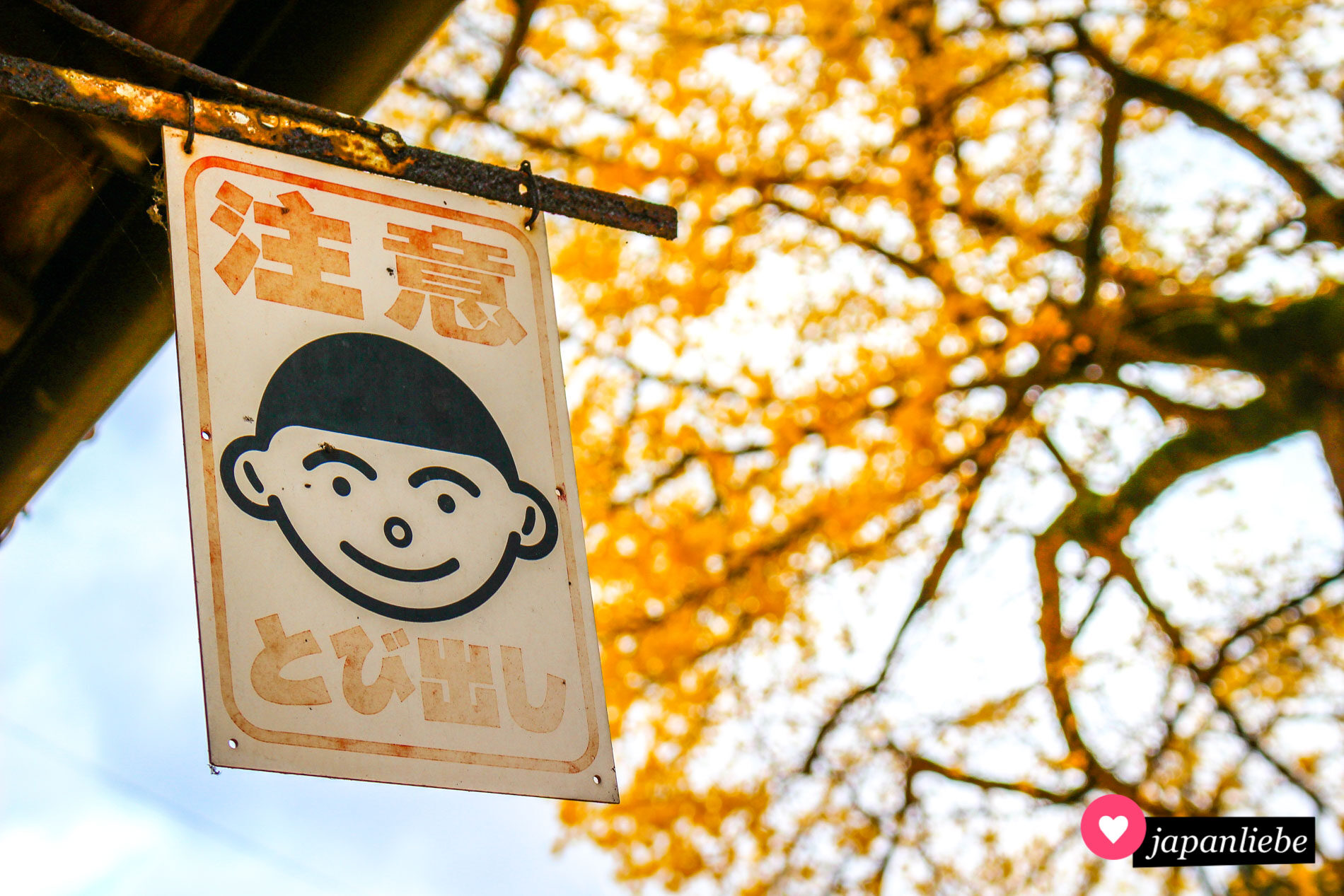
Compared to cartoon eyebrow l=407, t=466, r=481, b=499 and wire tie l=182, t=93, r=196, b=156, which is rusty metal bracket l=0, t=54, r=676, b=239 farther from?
cartoon eyebrow l=407, t=466, r=481, b=499

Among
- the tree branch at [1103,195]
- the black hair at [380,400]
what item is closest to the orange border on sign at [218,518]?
the black hair at [380,400]

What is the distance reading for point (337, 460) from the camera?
1.74 meters

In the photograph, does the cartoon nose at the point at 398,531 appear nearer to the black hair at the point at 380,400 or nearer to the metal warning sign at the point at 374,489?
the metal warning sign at the point at 374,489

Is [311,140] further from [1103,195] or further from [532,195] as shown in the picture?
[1103,195]

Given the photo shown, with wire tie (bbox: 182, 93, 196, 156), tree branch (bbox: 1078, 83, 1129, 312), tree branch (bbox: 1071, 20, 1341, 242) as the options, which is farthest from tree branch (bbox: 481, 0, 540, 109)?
wire tie (bbox: 182, 93, 196, 156)

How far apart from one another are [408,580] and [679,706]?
4.33 m

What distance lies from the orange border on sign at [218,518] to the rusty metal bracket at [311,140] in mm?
55

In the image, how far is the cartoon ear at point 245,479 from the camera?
162cm

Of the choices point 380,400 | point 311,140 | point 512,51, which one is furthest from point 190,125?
point 512,51

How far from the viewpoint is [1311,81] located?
502cm

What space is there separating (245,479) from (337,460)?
153mm

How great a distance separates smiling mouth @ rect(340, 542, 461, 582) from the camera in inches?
66.1

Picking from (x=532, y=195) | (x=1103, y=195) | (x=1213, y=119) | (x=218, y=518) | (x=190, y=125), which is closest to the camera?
(x=218, y=518)

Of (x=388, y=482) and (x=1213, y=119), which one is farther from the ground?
(x=1213, y=119)
